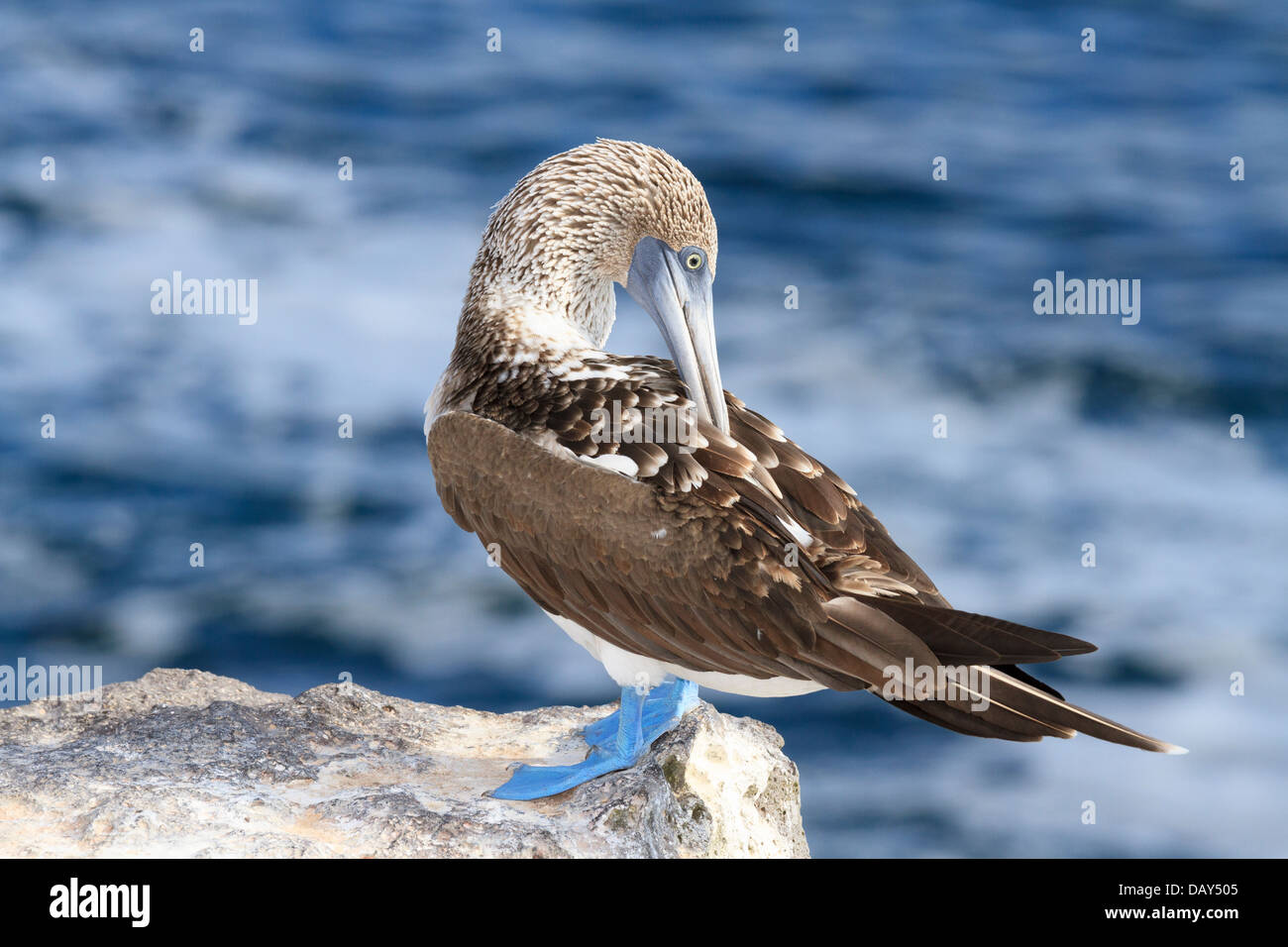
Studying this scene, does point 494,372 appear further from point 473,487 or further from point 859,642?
point 859,642

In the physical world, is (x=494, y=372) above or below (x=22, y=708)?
above

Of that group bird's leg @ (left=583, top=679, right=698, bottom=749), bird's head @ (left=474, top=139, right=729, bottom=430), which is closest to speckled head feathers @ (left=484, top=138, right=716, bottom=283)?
bird's head @ (left=474, top=139, right=729, bottom=430)

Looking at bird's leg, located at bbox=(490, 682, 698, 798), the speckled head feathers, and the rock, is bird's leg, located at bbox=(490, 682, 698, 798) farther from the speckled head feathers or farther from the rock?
the speckled head feathers

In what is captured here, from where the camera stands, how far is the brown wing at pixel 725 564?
20.6 feet

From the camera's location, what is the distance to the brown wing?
6.27 metres

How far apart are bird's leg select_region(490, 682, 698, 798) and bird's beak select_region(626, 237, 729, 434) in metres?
1.52

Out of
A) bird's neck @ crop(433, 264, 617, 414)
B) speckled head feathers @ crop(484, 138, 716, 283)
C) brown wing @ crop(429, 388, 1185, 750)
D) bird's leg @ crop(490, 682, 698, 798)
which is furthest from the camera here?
speckled head feathers @ crop(484, 138, 716, 283)

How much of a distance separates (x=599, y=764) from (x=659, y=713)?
0.51m

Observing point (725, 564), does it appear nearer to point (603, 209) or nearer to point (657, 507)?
point (657, 507)

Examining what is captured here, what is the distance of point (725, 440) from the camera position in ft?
23.5

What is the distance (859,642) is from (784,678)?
1.66ft

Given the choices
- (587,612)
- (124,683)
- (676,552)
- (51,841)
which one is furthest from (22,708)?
Result: (676,552)

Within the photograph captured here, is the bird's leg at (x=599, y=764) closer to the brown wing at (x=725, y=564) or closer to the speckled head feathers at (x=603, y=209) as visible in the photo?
the brown wing at (x=725, y=564)

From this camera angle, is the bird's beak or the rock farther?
the bird's beak
